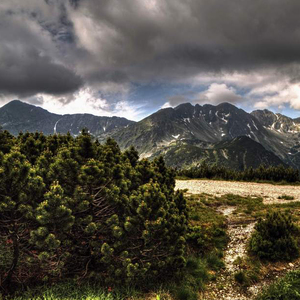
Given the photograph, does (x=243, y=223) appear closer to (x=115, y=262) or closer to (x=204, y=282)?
(x=204, y=282)

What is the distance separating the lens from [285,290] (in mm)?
7875

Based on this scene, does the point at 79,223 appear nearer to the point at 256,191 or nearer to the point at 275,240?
the point at 275,240

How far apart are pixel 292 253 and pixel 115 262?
1058cm

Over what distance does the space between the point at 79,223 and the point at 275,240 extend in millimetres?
11724

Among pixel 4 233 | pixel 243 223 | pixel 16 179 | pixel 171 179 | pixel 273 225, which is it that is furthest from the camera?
pixel 243 223

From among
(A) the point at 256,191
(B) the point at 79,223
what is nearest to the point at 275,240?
(B) the point at 79,223

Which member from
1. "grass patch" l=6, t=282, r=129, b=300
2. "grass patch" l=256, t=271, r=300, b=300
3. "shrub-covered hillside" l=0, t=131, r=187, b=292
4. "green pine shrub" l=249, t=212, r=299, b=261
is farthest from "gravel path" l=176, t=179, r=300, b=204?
"grass patch" l=6, t=282, r=129, b=300

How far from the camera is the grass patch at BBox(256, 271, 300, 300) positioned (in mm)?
7660

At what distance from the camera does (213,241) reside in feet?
43.1

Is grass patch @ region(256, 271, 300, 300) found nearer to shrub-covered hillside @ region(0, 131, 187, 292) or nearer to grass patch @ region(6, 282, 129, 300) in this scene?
shrub-covered hillside @ region(0, 131, 187, 292)

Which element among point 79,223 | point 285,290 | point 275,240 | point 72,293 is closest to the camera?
point 72,293

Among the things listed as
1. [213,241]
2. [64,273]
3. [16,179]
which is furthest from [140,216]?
[213,241]

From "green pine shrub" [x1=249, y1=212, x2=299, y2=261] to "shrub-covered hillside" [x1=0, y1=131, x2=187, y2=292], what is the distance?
571 cm

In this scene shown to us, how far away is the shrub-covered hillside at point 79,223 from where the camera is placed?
719 cm
